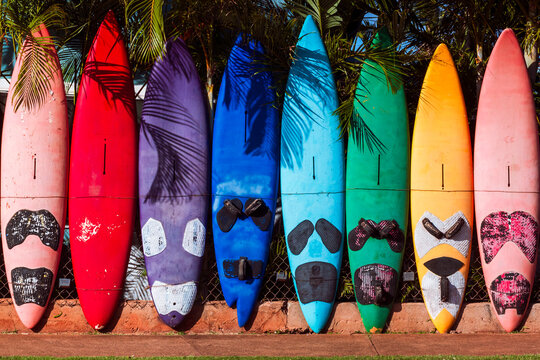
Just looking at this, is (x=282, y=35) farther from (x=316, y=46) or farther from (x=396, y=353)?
(x=396, y=353)

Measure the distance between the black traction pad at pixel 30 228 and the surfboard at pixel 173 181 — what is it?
0.78 meters

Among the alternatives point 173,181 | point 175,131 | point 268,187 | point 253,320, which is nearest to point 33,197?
point 173,181

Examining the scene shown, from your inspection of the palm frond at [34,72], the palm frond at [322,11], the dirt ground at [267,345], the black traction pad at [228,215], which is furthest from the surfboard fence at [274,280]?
the palm frond at [322,11]

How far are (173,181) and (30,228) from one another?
127 cm

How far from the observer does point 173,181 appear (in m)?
4.83

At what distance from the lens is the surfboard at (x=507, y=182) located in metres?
4.69

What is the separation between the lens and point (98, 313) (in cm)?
461

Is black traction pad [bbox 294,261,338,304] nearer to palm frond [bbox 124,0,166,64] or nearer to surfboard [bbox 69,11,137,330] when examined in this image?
surfboard [bbox 69,11,137,330]

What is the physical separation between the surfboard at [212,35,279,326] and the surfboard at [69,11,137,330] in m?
0.79

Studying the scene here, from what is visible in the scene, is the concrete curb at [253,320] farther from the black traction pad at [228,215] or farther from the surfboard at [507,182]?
the black traction pad at [228,215]

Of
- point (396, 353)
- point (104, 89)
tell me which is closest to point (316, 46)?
point (104, 89)

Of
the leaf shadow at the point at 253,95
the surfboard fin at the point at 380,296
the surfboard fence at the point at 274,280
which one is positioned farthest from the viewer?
the leaf shadow at the point at 253,95

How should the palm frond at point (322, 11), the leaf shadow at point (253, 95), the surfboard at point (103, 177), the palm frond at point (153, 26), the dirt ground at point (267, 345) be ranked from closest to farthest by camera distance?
the dirt ground at point (267, 345), the palm frond at point (153, 26), the surfboard at point (103, 177), the leaf shadow at point (253, 95), the palm frond at point (322, 11)

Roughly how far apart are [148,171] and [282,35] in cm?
174
